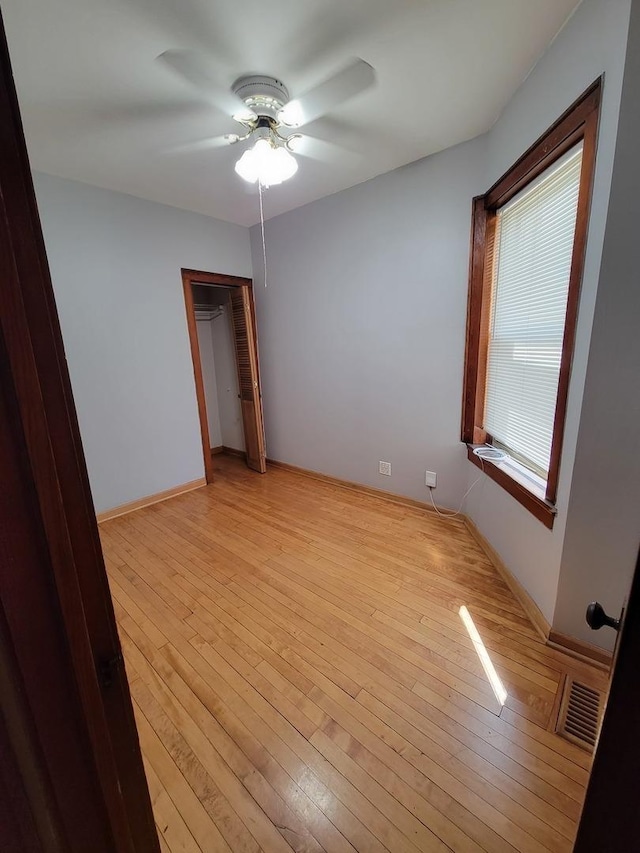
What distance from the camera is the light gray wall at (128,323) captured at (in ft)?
8.25

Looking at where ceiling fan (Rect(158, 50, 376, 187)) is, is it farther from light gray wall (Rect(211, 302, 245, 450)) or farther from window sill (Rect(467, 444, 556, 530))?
light gray wall (Rect(211, 302, 245, 450))

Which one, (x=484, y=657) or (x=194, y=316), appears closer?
(x=484, y=657)

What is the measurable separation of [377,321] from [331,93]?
1.53 metres

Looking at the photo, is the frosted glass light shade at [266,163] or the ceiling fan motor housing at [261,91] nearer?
A: the ceiling fan motor housing at [261,91]

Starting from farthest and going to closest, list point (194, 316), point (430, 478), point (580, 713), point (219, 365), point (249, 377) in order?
point (219, 365), point (249, 377), point (194, 316), point (430, 478), point (580, 713)

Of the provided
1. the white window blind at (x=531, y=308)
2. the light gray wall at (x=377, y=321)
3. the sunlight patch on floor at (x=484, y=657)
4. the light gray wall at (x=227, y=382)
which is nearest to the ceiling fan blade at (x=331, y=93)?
the white window blind at (x=531, y=308)

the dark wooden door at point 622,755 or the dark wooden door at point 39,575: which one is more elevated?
the dark wooden door at point 39,575

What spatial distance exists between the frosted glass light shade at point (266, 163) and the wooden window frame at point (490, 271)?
1193 mm

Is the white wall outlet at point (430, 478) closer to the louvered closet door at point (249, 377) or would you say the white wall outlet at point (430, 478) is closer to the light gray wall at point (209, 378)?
the louvered closet door at point (249, 377)

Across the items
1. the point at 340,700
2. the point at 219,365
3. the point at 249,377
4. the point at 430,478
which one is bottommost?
the point at 340,700

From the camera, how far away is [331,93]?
4.70 ft

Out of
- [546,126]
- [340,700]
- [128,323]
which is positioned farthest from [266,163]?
[340,700]

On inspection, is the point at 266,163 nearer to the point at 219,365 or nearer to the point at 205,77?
the point at 205,77

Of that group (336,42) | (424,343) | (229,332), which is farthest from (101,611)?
(229,332)
